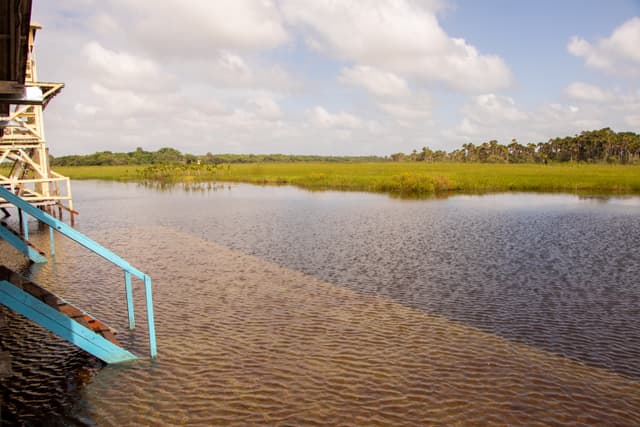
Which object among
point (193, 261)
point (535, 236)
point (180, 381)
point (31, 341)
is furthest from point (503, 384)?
point (535, 236)

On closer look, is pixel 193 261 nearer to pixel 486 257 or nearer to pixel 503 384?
pixel 486 257

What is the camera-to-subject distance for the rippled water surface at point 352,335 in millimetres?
7402

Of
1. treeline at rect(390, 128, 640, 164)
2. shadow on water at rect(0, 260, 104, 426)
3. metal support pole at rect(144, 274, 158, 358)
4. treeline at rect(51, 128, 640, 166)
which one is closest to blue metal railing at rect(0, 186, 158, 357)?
metal support pole at rect(144, 274, 158, 358)

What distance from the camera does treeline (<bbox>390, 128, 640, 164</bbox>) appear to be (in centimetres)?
11382

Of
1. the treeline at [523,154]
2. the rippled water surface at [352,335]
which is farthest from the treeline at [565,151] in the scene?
the rippled water surface at [352,335]

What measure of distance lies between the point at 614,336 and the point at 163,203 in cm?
3789

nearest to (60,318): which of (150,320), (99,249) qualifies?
(99,249)

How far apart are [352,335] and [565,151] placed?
13796 cm

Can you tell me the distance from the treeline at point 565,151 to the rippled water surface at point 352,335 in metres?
106

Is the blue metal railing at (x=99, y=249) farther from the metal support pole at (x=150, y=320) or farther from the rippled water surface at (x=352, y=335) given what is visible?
the rippled water surface at (x=352, y=335)

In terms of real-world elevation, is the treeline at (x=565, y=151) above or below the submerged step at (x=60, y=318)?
above

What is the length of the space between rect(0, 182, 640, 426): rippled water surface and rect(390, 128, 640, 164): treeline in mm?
105779

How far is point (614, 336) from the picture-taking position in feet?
34.3

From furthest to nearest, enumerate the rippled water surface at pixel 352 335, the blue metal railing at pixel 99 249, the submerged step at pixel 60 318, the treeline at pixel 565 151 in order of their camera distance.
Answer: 1. the treeline at pixel 565 151
2. the blue metal railing at pixel 99 249
3. the submerged step at pixel 60 318
4. the rippled water surface at pixel 352 335
